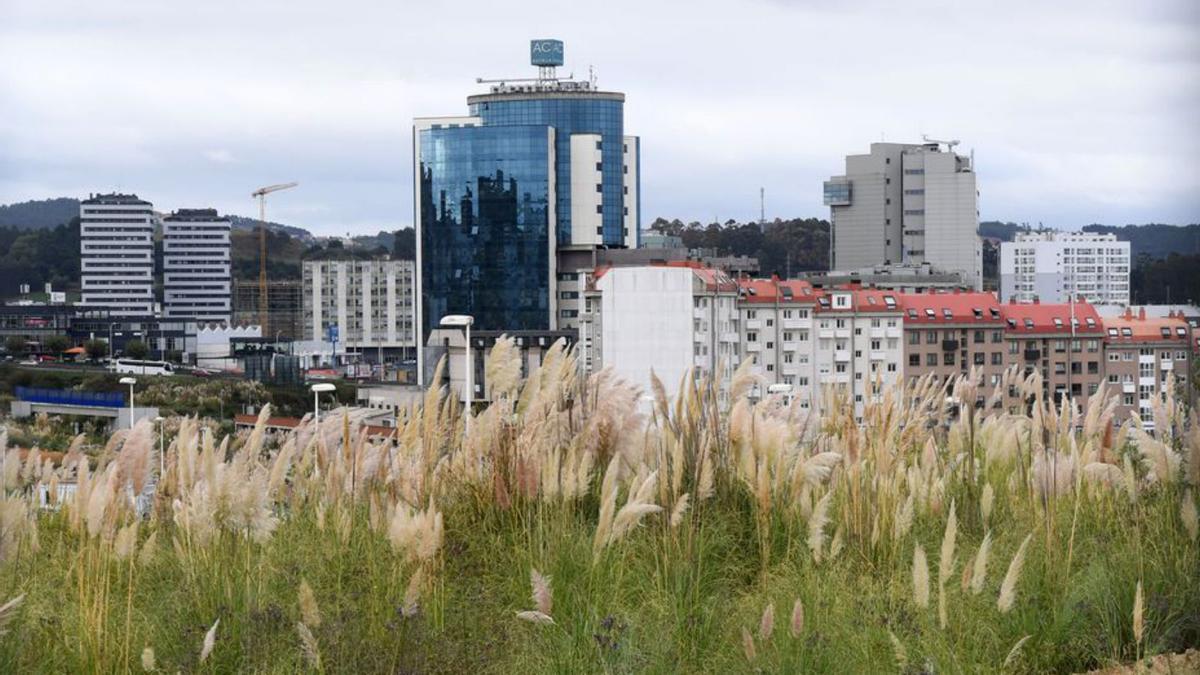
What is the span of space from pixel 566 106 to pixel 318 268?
32.8 meters

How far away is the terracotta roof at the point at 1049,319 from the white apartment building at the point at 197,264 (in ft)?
225

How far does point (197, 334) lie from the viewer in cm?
7594

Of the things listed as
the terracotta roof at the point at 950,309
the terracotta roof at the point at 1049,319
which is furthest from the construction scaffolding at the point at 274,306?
the terracotta roof at the point at 1049,319

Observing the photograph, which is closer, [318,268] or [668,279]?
[668,279]

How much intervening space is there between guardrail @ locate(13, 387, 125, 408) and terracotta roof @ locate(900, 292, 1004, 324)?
22.3 meters

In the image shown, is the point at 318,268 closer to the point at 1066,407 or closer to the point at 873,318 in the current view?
the point at 873,318

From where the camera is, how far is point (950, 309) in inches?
1834

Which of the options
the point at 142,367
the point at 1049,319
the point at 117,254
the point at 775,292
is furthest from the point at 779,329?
the point at 117,254

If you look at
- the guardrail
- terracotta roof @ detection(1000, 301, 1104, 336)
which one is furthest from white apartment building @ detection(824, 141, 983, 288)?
the guardrail

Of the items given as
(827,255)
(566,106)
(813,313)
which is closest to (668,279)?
(813,313)

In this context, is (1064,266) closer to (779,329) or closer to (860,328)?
(860,328)

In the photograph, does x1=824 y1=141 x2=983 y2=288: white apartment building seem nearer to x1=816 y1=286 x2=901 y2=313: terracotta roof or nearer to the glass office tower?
the glass office tower

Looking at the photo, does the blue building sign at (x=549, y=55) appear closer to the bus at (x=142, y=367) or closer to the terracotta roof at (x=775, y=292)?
the bus at (x=142, y=367)

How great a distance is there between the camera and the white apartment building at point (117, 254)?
3583 inches
